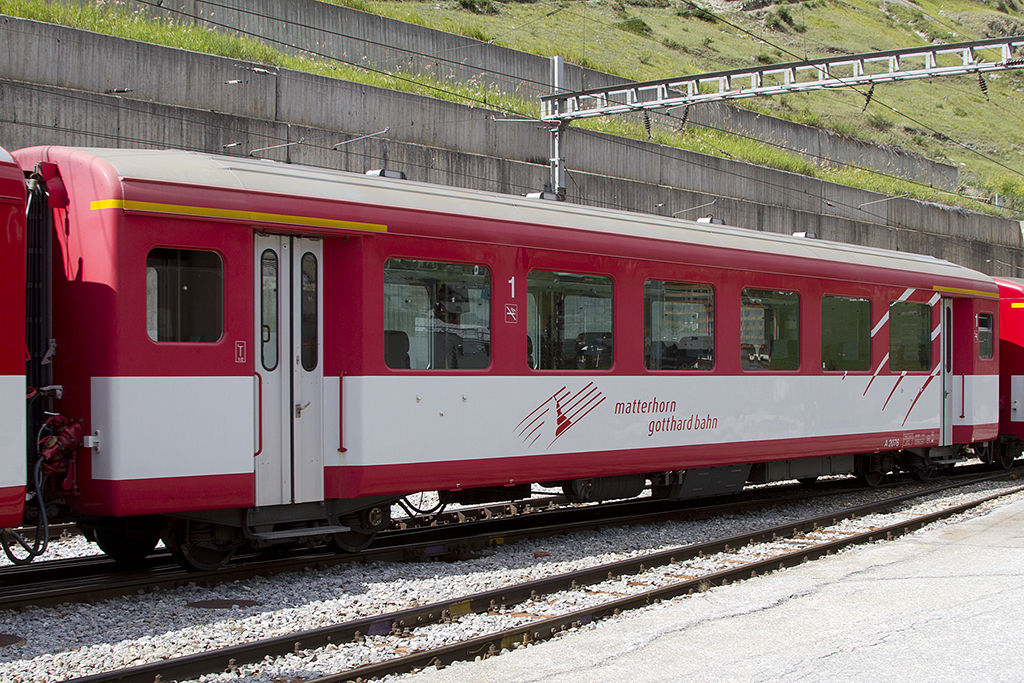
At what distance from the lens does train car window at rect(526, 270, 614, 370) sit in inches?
369

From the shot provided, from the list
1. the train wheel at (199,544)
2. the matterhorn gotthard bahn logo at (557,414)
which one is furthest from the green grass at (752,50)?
the train wheel at (199,544)

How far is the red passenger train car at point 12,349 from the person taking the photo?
6.41 meters

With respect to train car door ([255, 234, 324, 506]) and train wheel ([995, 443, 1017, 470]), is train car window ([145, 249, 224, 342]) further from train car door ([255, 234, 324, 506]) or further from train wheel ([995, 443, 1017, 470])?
train wheel ([995, 443, 1017, 470])

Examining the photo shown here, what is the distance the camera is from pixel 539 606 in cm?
745

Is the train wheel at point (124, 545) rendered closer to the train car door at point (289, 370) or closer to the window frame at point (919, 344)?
the train car door at point (289, 370)

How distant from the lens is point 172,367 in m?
7.18

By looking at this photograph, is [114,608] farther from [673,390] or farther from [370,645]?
[673,390]

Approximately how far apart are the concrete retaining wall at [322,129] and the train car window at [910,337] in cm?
982

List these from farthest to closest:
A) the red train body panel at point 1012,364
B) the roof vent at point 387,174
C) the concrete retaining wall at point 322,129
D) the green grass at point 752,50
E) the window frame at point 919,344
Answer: the green grass at point 752,50
the red train body panel at point 1012,364
the concrete retaining wall at point 322,129
the window frame at point 919,344
the roof vent at point 387,174

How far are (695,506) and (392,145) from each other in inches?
404

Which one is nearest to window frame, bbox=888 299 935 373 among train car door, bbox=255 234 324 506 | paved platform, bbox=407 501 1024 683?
paved platform, bbox=407 501 1024 683

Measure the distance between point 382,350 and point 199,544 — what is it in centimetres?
210

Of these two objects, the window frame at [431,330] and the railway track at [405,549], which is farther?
the window frame at [431,330]

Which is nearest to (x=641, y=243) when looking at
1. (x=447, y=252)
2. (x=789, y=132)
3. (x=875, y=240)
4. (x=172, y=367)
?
(x=447, y=252)
